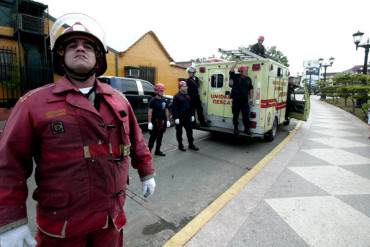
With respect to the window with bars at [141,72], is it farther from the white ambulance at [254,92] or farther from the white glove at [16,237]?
the white glove at [16,237]

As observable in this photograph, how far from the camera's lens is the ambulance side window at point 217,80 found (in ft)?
24.0

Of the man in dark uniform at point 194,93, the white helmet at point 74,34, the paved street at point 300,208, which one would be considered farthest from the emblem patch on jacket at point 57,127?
the man in dark uniform at point 194,93

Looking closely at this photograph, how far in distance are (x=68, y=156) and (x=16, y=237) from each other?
19.7 inches

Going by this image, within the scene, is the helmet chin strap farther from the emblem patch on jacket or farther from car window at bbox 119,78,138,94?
car window at bbox 119,78,138,94

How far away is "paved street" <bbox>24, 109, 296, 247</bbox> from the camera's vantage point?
2986 mm

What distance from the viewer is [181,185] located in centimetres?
429

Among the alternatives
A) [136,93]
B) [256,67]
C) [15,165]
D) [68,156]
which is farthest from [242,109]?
[15,165]

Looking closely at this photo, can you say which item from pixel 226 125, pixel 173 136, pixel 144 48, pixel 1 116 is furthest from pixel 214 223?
pixel 144 48

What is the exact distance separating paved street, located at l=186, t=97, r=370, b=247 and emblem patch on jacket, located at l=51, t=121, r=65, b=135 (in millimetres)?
1931

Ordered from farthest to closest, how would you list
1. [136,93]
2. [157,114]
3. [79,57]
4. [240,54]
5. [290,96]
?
[290,96], [136,93], [240,54], [157,114], [79,57]

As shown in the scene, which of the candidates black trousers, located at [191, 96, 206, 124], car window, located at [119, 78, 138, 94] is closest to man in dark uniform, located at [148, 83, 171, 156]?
black trousers, located at [191, 96, 206, 124]

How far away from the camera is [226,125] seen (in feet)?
24.2

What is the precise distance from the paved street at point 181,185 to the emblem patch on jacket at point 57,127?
1.82 metres

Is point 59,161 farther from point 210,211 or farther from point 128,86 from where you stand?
point 128,86
